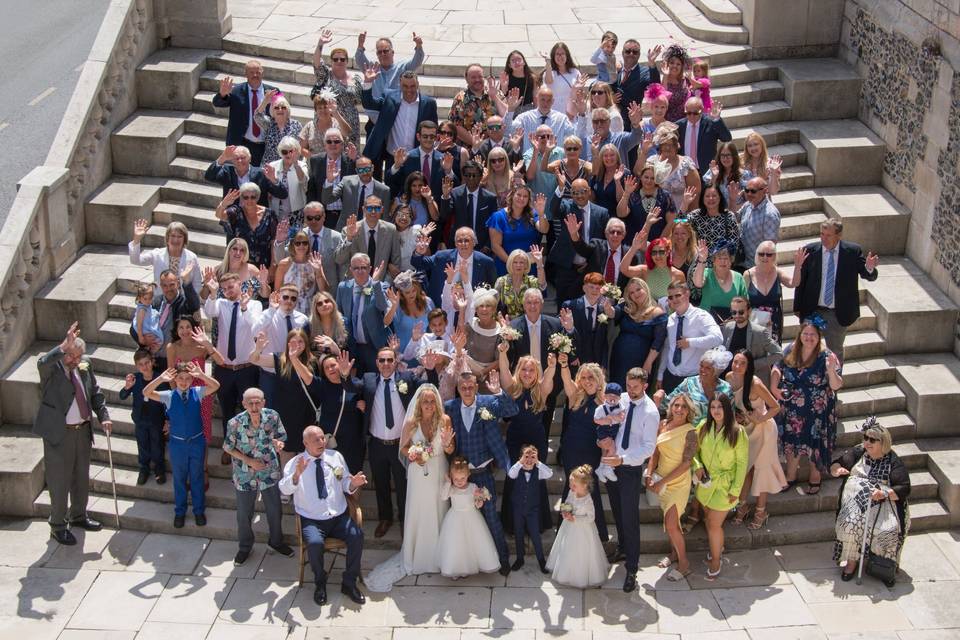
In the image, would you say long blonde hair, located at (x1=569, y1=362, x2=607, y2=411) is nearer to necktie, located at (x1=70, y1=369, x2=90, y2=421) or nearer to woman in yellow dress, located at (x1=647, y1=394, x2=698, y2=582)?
woman in yellow dress, located at (x1=647, y1=394, x2=698, y2=582)

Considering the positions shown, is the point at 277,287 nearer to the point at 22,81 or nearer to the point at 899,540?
the point at 899,540

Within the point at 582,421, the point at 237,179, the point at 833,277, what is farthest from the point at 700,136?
the point at 237,179

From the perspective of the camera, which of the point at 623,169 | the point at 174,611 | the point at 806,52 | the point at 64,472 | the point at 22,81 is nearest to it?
the point at 174,611

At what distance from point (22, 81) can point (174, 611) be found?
14.9 metres

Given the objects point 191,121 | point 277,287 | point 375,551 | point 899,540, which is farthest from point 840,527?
point 191,121

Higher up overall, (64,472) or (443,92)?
(443,92)

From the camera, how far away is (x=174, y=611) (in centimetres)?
1357

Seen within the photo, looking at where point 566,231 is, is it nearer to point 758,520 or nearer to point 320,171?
point 320,171

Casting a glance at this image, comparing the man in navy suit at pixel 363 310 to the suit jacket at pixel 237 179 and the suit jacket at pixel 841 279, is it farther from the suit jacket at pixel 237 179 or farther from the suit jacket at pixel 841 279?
the suit jacket at pixel 841 279

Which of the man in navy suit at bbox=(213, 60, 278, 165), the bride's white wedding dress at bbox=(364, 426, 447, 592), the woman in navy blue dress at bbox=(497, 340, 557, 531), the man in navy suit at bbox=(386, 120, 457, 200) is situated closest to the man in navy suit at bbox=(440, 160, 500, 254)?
the man in navy suit at bbox=(386, 120, 457, 200)

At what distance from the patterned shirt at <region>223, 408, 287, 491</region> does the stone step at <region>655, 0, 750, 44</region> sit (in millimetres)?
9409

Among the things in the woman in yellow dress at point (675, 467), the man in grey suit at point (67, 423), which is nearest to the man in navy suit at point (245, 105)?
the man in grey suit at point (67, 423)

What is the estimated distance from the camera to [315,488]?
44.4 ft

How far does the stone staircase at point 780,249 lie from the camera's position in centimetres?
1491
